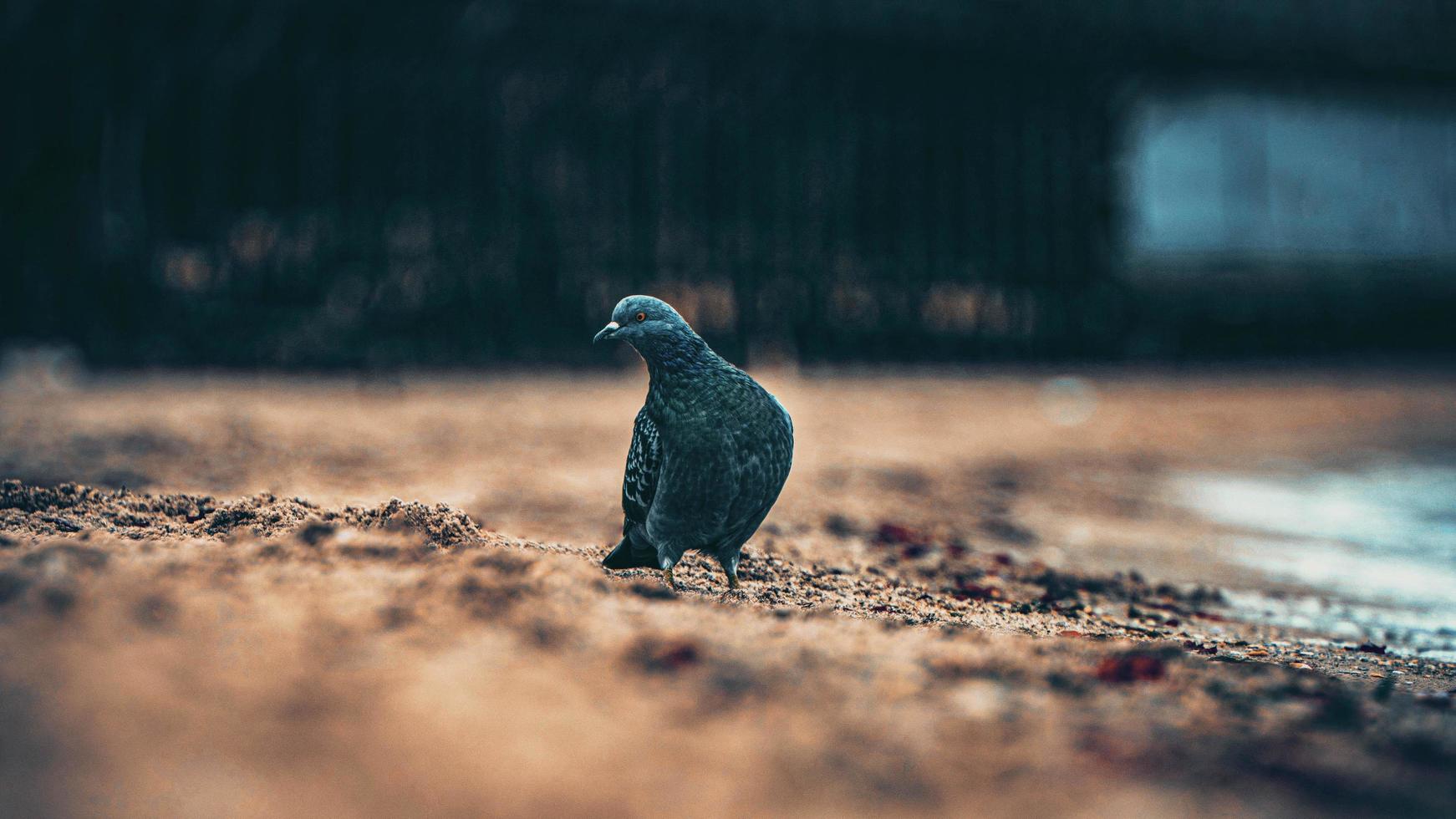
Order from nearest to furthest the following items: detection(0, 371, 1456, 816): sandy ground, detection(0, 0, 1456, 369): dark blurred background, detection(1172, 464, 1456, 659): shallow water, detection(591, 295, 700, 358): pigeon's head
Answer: detection(0, 371, 1456, 816): sandy ground
detection(591, 295, 700, 358): pigeon's head
detection(1172, 464, 1456, 659): shallow water
detection(0, 0, 1456, 369): dark blurred background

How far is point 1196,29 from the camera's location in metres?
11.2

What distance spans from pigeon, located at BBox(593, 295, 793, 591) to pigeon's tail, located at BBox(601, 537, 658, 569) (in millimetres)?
99

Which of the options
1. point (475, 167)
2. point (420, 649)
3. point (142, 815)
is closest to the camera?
point (142, 815)

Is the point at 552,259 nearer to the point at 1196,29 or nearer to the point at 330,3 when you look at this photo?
the point at 330,3

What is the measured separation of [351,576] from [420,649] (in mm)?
445

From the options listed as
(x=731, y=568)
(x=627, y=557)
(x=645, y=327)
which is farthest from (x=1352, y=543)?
(x=645, y=327)

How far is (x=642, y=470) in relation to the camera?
8.68ft

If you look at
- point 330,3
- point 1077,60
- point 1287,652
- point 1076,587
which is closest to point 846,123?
point 1077,60

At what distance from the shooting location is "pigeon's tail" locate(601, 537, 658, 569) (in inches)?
111

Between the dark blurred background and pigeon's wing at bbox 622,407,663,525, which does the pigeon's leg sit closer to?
pigeon's wing at bbox 622,407,663,525

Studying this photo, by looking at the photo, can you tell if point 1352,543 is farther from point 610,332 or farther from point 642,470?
point 610,332

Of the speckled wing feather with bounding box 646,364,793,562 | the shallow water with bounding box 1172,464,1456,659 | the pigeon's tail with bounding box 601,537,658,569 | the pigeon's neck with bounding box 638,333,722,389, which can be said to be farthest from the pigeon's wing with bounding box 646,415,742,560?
the shallow water with bounding box 1172,464,1456,659

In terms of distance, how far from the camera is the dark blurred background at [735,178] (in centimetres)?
758

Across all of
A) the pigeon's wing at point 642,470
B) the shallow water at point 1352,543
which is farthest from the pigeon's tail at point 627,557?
the shallow water at point 1352,543
